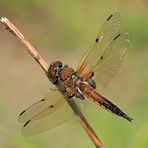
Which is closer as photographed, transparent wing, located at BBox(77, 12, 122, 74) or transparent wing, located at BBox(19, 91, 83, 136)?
transparent wing, located at BBox(19, 91, 83, 136)

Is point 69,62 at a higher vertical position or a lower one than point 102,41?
higher

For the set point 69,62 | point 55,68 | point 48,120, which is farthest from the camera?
point 69,62

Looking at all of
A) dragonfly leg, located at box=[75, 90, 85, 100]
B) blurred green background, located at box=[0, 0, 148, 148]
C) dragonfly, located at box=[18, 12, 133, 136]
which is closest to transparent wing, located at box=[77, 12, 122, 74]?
dragonfly, located at box=[18, 12, 133, 136]

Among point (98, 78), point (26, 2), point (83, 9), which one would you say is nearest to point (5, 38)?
point (26, 2)

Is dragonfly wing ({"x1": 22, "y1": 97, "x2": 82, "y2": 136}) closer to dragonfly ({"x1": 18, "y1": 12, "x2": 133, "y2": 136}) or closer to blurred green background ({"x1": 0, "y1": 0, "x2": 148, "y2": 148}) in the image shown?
dragonfly ({"x1": 18, "y1": 12, "x2": 133, "y2": 136})

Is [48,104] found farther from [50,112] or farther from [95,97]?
[95,97]

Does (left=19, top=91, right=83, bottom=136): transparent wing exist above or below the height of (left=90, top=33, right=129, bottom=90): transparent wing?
below

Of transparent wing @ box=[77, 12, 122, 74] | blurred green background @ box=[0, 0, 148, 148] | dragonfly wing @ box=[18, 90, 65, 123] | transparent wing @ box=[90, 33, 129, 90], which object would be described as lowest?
dragonfly wing @ box=[18, 90, 65, 123]

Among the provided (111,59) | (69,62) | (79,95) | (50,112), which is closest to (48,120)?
(50,112)
